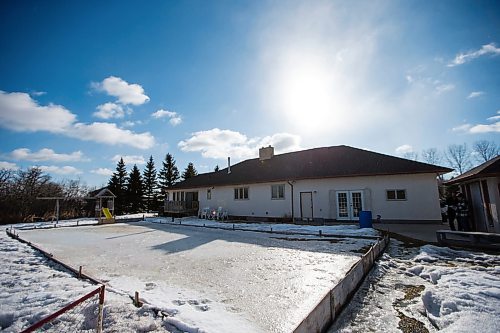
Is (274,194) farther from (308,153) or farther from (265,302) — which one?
(265,302)

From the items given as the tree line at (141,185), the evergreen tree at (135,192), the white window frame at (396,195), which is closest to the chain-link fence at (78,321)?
the white window frame at (396,195)

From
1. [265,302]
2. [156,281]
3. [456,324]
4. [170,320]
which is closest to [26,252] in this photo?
[156,281]

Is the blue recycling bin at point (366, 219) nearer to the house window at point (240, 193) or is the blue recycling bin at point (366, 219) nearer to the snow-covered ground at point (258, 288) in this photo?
the snow-covered ground at point (258, 288)

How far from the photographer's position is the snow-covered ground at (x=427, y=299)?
10.8 ft

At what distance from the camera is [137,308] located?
3.77 m

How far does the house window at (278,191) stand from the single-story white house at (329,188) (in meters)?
0.06

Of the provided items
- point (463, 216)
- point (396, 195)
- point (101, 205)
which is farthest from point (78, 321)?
point (101, 205)

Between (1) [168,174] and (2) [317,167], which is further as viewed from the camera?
(1) [168,174]

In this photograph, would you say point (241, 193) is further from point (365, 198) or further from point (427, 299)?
point (427, 299)

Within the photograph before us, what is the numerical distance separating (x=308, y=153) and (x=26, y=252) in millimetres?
17918

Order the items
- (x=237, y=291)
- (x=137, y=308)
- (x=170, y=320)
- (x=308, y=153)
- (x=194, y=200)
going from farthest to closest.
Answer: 1. (x=194, y=200)
2. (x=308, y=153)
3. (x=237, y=291)
4. (x=137, y=308)
5. (x=170, y=320)

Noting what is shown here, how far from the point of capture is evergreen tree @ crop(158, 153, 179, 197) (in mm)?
37875

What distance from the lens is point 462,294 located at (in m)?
3.97

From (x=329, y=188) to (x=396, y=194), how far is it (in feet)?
12.2
